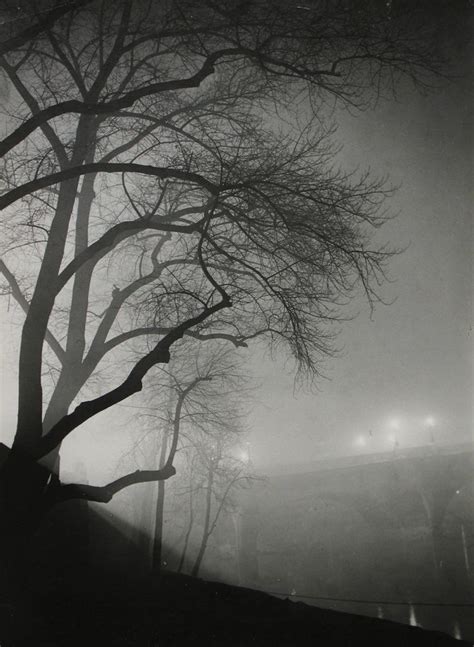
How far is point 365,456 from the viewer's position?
2825 centimetres

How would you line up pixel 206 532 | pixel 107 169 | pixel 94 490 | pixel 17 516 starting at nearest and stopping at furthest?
pixel 17 516 → pixel 107 169 → pixel 94 490 → pixel 206 532

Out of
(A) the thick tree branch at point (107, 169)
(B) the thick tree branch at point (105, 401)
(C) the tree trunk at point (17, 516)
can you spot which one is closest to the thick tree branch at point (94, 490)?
(C) the tree trunk at point (17, 516)

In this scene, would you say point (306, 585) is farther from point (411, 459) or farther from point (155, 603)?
point (155, 603)

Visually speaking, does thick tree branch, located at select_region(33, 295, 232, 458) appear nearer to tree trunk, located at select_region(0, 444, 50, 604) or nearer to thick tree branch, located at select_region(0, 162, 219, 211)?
tree trunk, located at select_region(0, 444, 50, 604)

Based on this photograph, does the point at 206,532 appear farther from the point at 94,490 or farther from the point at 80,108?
the point at 80,108

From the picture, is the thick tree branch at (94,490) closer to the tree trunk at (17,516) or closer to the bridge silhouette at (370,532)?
the tree trunk at (17,516)

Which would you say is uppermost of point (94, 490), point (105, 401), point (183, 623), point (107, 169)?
point (107, 169)

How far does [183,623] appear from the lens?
5605 millimetres

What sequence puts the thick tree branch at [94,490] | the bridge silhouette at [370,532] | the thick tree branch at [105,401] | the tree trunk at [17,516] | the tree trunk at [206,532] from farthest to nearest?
the bridge silhouette at [370,532] < the tree trunk at [206,532] < the thick tree branch at [94,490] < the thick tree branch at [105,401] < the tree trunk at [17,516]

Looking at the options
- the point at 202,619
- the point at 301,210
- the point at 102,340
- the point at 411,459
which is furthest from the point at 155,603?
the point at 411,459

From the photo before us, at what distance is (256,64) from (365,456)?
26809 millimetres

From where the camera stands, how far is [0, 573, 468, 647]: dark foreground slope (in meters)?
4.48

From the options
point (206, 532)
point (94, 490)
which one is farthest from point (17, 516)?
point (206, 532)

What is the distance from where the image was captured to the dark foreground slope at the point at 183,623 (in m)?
4.48
